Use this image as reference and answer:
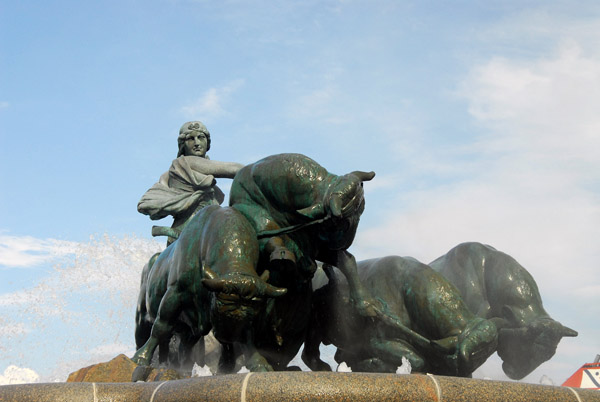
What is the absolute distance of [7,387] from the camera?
6.27 m

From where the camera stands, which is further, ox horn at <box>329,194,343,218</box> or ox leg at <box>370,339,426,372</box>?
ox leg at <box>370,339,426,372</box>

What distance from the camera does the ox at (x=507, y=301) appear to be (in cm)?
825

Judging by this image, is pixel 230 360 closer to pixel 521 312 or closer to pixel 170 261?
pixel 170 261

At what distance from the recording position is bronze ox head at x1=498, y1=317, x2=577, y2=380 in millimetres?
8219

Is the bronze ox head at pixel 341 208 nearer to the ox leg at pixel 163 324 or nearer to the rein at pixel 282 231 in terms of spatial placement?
the rein at pixel 282 231

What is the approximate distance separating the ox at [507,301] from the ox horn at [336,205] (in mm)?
2296

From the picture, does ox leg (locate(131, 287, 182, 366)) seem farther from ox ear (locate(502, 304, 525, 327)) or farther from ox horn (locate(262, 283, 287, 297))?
ox ear (locate(502, 304, 525, 327))

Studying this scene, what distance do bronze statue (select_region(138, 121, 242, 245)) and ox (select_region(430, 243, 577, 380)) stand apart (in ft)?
11.8

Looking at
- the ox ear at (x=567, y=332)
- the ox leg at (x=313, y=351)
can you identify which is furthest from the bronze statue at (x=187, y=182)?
the ox ear at (x=567, y=332)

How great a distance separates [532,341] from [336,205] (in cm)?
260

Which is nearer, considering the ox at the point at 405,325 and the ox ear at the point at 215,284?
the ox ear at the point at 215,284

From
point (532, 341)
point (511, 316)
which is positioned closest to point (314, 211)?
point (511, 316)

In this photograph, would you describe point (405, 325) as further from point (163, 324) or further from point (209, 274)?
point (163, 324)

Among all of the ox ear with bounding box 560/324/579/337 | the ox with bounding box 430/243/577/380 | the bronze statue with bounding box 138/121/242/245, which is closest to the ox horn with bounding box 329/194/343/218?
the ox with bounding box 430/243/577/380
